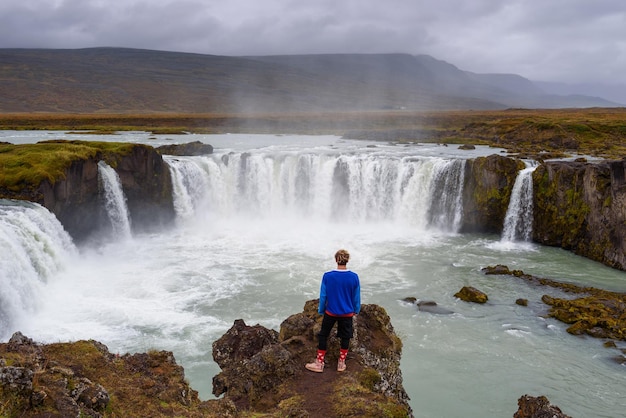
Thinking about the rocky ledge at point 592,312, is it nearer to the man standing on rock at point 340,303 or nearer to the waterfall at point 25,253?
the man standing on rock at point 340,303

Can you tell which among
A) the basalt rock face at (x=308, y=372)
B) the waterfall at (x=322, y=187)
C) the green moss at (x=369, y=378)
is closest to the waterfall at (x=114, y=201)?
the waterfall at (x=322, y=187)

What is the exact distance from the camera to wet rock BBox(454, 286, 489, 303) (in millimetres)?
19766

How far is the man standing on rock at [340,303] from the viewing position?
8.00 metres

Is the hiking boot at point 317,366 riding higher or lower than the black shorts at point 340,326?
lower

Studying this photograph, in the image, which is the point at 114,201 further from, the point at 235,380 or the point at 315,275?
the point at 235,380

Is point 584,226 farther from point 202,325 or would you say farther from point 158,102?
point 158,102

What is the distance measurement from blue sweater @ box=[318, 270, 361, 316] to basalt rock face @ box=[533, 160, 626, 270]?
22370 mm

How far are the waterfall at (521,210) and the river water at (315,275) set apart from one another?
2.07 feet

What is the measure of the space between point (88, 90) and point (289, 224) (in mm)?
148706

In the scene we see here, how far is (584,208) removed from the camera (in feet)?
90.9

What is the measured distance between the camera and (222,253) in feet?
89.9

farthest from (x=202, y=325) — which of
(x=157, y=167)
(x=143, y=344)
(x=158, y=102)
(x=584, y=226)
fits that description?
(x=158, y=102)

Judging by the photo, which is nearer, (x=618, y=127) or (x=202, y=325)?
(x=202, y=325)

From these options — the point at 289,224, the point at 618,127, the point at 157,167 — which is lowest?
the point at 289,224
